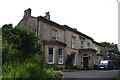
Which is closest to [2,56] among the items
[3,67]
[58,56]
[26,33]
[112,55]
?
[3,67]

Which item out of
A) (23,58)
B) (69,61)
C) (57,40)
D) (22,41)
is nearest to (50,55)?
(57,40)

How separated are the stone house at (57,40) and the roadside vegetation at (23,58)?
6.41 m

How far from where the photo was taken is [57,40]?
63.4ft

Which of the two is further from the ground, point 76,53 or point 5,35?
point 5,35

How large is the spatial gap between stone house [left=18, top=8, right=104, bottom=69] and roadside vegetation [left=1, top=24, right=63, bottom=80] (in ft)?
21.0

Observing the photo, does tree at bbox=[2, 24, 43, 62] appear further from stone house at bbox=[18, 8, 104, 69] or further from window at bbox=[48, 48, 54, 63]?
window at bbox=[48, 48, 54, 63]

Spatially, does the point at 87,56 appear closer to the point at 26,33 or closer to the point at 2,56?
the point at 26,33

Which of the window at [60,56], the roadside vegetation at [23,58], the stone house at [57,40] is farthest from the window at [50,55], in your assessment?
the roadside vegetation at [23,58]

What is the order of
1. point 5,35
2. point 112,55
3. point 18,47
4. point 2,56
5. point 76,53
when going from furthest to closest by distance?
point 112,55 < point 76,53 < point 5,35 < point 18,47 < point 2,56

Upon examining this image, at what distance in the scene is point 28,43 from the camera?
33.2ft

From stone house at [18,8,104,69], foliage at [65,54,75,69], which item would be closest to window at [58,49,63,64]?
stone house at [18,8,104,69]

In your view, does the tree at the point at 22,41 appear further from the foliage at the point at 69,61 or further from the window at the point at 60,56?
the foliage at the point at 69,61

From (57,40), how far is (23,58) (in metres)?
10.5

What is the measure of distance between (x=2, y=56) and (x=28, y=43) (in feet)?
11.9
